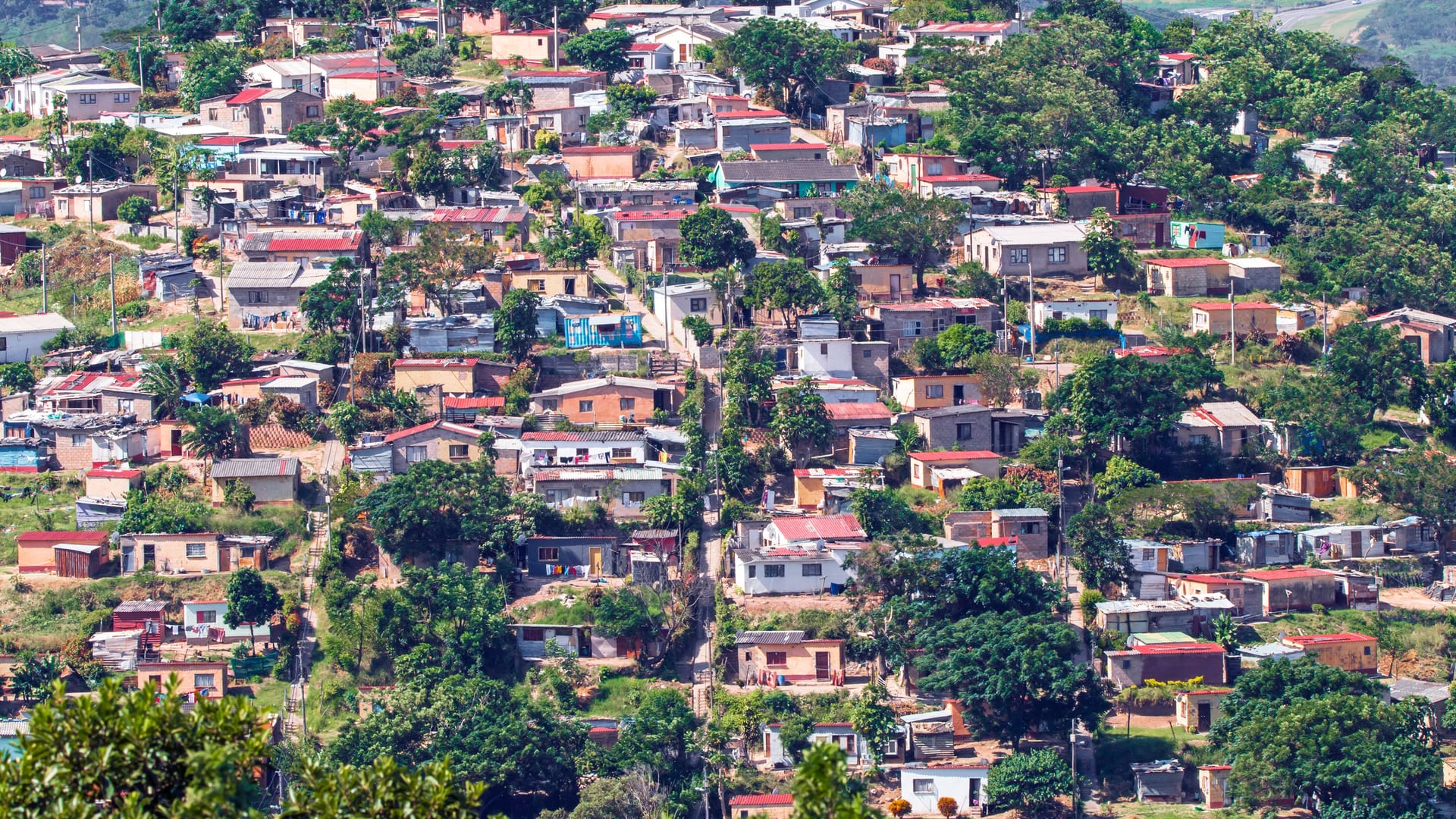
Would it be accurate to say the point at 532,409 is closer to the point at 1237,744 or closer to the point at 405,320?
the point at 405,320

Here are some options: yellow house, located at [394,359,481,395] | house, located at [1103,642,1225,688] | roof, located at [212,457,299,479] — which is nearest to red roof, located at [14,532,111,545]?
roof, located at [212,457,299,479]

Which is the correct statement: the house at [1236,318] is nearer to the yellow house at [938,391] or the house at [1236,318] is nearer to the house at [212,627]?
the yellow house at [938,391]

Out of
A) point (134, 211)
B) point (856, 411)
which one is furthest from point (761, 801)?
point (134, 211)

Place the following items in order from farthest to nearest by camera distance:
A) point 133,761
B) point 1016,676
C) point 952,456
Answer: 1. point 952,456
2. point 1016,676
3. point 133,761

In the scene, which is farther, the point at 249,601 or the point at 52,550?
the point at 52,550

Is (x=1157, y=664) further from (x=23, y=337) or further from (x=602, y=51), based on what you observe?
(x=602, y=51)

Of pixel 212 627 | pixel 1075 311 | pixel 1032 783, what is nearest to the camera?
pixel 1032 783

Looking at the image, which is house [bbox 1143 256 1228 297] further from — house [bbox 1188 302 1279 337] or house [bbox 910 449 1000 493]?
house [bbox 910 449 1000 493]
